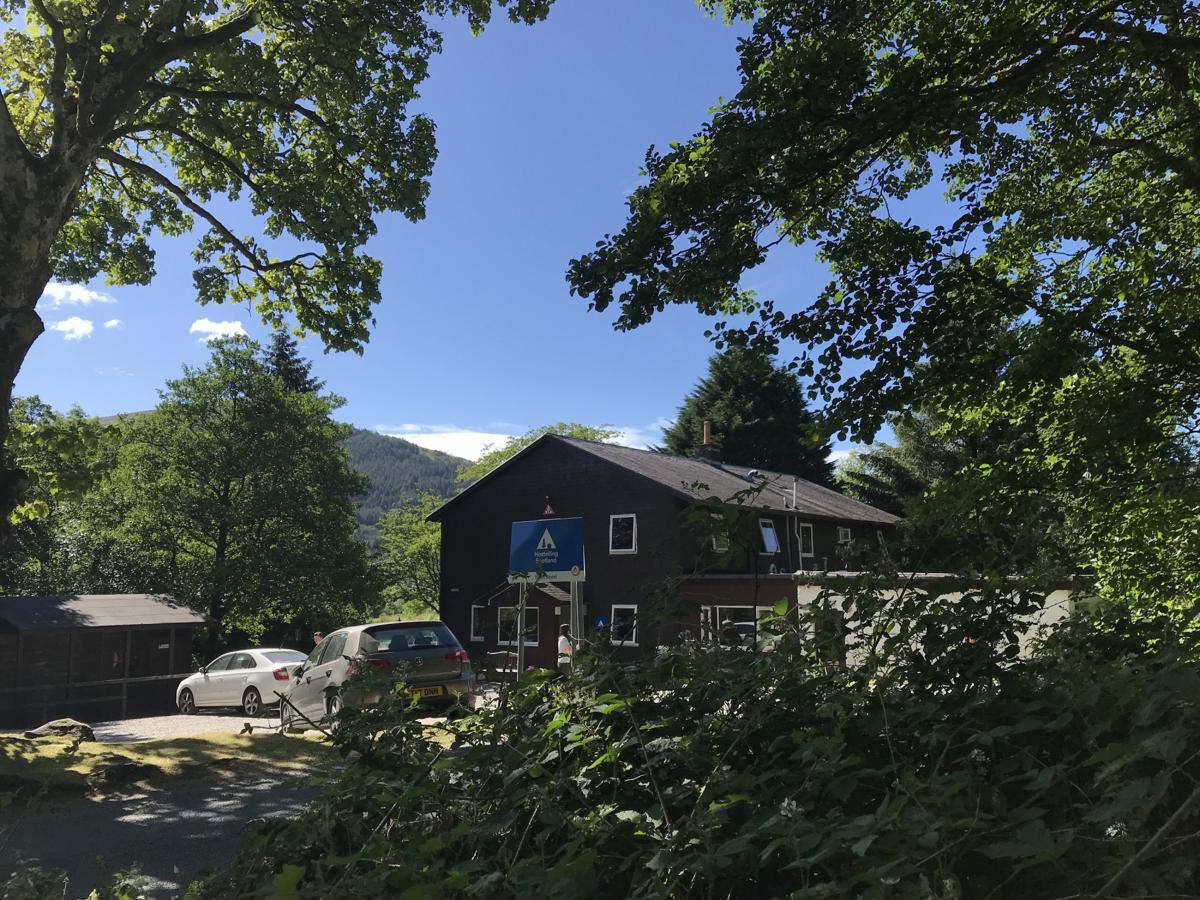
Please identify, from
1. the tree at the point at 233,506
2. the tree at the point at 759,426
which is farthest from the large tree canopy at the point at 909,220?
the tree at the point at 759,426

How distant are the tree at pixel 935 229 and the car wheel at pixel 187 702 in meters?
19.9

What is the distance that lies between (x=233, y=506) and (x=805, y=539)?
22661 mm

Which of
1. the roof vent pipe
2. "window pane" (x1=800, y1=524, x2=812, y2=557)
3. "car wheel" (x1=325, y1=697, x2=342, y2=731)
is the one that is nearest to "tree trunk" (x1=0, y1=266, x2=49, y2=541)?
"car wheel" (x1=325, y1=697, x2=342, y2=731)

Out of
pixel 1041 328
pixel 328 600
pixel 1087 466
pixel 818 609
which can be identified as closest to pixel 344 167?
Answer: pixel 1041 328

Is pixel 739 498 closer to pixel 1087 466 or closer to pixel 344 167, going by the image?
pixel 1087 466

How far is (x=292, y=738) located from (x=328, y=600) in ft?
73.6

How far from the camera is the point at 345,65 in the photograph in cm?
1133

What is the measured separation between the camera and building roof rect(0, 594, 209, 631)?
19.9 meters

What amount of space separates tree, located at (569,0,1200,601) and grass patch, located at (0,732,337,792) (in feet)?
21.4

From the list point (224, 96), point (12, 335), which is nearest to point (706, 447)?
point (224, 96)

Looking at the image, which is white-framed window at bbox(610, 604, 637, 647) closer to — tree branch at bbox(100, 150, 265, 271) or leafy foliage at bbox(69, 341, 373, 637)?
tree branch at bbox(100, 150, 265, 271)

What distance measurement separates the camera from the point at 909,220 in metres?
7.07

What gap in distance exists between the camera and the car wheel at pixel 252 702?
2017 cm

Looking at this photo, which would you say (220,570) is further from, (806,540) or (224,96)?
(224,96)
